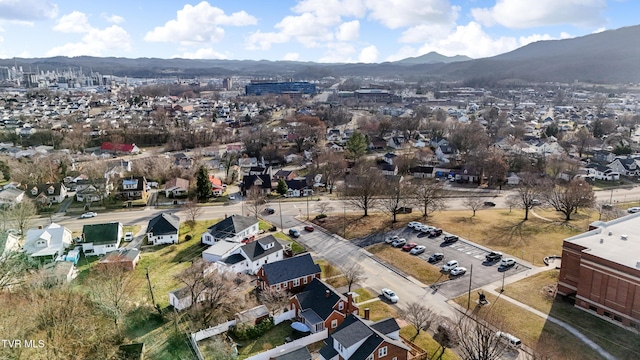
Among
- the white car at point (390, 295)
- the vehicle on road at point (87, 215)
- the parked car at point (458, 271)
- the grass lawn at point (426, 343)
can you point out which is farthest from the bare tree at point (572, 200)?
the vehicle on road at point (87, 215)

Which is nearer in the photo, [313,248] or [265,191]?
[313,248]

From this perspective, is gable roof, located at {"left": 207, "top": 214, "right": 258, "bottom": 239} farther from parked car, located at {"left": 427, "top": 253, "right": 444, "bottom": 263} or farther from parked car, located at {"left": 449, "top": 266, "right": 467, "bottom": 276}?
parked car, located at {"left": 449, "top": 266, "right": 467, "bottom": 276}

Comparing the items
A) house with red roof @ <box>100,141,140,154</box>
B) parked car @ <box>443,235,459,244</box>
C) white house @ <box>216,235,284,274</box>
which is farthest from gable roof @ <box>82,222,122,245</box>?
house with red roof @ <box>100,141,140,154</box>

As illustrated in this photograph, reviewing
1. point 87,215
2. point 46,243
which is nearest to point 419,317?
point 46,243

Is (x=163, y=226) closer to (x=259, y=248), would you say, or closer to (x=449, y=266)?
(x=259, y=248)

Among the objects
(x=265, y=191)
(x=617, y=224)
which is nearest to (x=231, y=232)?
(x=265, y=191)

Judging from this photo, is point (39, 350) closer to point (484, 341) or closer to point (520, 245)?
point (484, 341)
